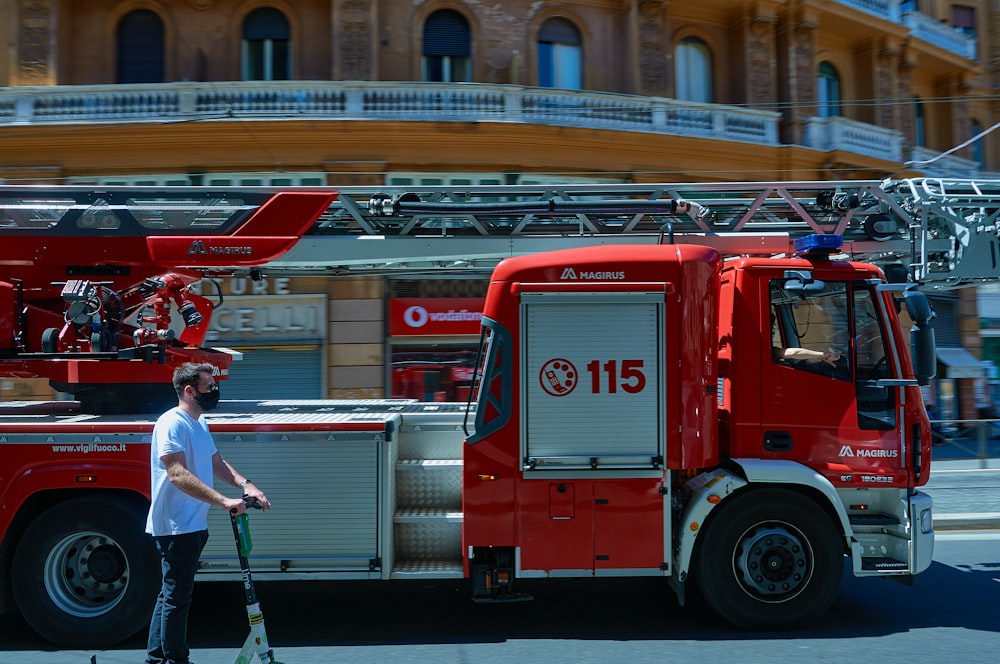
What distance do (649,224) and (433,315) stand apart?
8.79 metres

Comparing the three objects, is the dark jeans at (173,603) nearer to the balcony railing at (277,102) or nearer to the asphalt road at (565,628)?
the asphalt road at (565,628)

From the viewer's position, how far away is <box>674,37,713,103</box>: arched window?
1934cm

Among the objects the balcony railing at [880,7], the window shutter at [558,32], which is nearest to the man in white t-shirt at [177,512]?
the window shutter at [558,32]

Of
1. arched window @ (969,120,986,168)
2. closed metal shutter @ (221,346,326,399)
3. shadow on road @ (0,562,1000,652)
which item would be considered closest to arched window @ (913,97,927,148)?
arched window @ (969,120,986,168)

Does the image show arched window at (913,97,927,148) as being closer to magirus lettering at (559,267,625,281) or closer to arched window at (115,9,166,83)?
arched window at (115,9,166,83)

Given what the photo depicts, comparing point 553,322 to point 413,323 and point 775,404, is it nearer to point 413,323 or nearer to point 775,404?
point 775,404

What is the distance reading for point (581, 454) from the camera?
6.05m

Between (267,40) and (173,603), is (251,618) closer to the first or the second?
(173,603)

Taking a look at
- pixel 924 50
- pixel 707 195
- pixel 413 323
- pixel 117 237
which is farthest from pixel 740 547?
pixel 924 50

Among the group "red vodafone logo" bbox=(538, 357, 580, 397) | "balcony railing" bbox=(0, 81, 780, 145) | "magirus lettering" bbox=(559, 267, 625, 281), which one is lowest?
"red vodafone logo" bbox=(538, 357, 580, 397)

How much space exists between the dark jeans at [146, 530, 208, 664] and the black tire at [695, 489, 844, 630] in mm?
3518

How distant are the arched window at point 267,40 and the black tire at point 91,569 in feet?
44.3

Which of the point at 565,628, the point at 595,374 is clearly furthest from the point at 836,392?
the point at 565,628

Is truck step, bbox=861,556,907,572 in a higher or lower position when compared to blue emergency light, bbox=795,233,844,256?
lower
